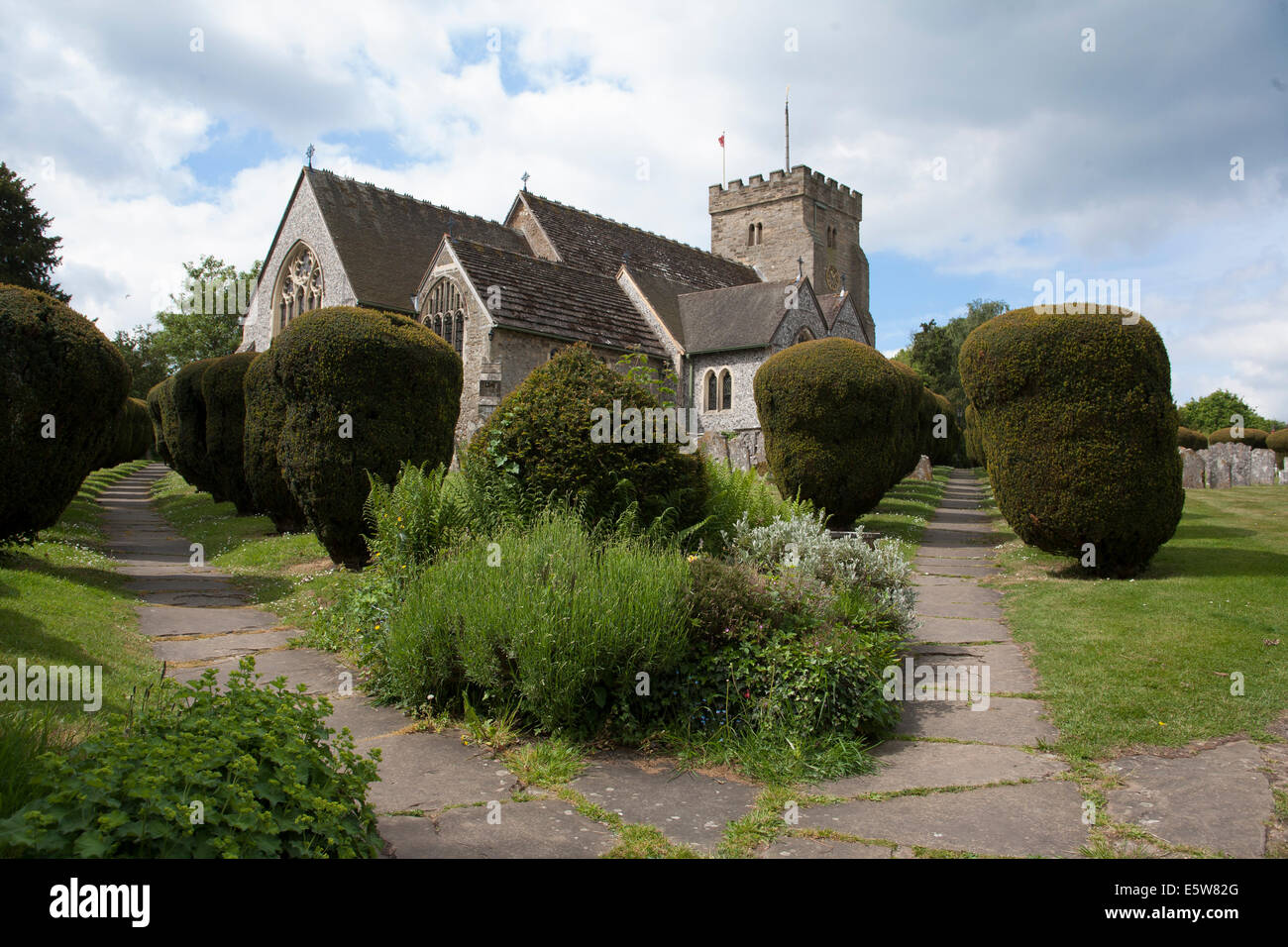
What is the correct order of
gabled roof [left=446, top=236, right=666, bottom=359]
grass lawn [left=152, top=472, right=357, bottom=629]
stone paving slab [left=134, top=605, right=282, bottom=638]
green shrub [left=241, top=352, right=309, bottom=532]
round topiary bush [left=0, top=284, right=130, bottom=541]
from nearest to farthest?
stone paving slab [left=134, top=605, right=282, bottom=638] → round topiary bush [left=0, top=284, right=130, bottom=541] → grass lawn [left=152, top=472, right=357, bottom=629] → green shrub [left=241, top=352, right=309, bottom=532] → gabled roof [left=446, top=236, right=666, bottom=359]

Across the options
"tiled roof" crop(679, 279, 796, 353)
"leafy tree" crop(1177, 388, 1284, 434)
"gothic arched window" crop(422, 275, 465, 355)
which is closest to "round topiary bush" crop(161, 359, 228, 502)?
"gothic arched window" crop(422, 275, 465, 355)

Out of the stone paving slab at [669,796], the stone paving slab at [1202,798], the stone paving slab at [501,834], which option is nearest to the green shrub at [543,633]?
the stone paving slab at [669,796]

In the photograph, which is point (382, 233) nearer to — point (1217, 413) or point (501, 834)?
point (501, 834)

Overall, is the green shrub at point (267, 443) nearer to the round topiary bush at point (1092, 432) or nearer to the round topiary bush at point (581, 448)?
the round topiary bush at point (581, 448)

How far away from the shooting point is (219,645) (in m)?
7.52

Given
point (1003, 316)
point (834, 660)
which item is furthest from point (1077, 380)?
point (834, 660)

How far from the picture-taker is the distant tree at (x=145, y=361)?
198 ft

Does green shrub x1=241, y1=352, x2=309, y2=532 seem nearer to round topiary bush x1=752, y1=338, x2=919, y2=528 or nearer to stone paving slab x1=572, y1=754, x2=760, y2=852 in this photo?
round topiary bush x1=752, y1=338, x2=919, y2=528

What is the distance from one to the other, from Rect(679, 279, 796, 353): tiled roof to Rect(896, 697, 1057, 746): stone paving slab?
2728 centimetres

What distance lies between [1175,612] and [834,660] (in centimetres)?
485

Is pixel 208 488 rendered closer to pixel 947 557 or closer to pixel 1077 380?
pixel 947 557

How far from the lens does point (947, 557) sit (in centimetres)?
1310

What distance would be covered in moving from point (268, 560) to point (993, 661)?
10717 mm

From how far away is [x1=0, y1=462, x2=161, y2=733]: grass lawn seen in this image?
18.7ft
